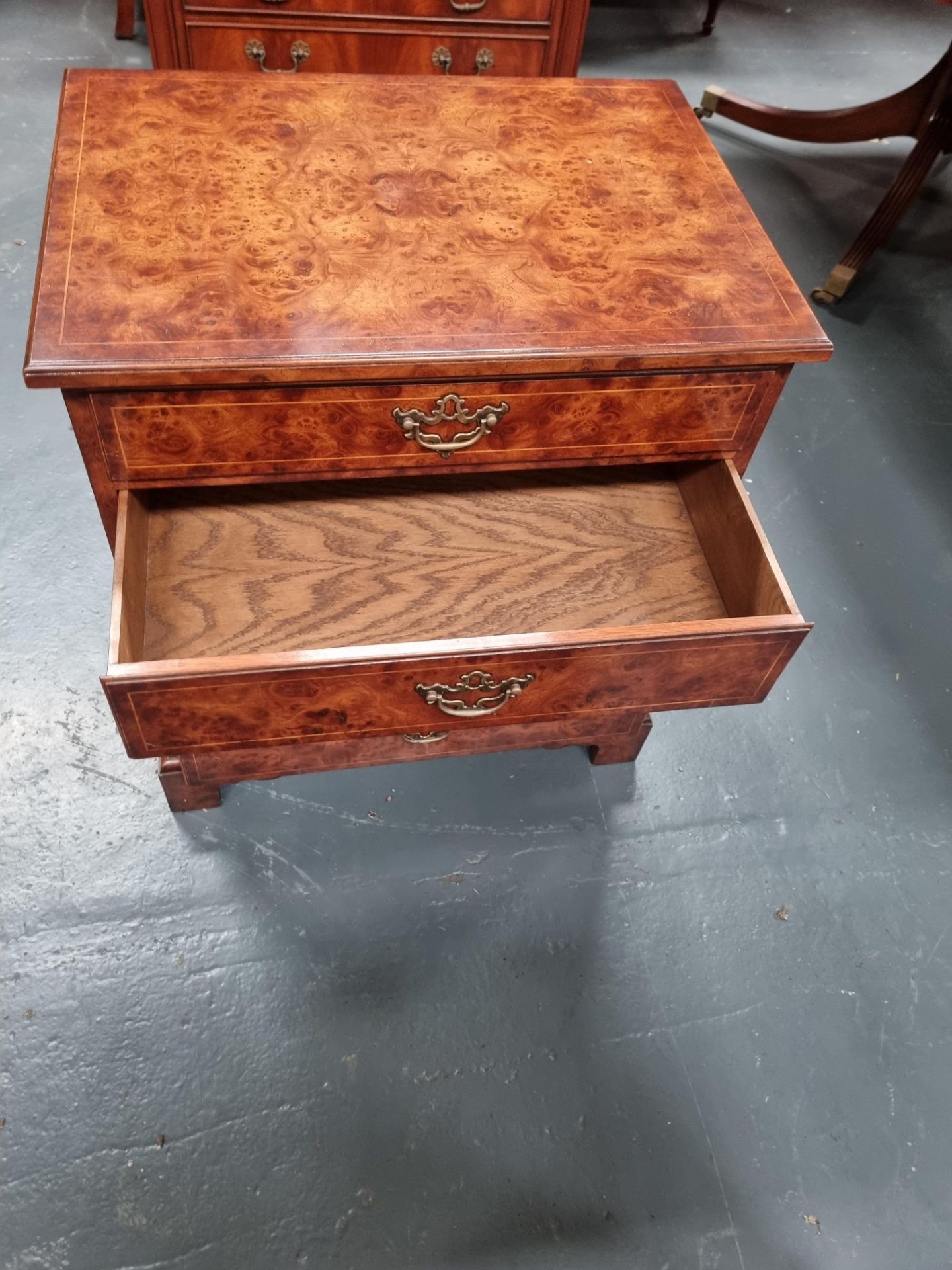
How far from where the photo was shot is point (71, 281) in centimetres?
95

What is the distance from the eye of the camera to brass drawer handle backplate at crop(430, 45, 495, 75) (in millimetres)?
1580

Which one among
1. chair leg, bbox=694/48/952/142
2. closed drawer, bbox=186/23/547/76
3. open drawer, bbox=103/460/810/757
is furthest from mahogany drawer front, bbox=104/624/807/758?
chair leg, bbox=694/48/952/142

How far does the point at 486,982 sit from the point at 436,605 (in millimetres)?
476

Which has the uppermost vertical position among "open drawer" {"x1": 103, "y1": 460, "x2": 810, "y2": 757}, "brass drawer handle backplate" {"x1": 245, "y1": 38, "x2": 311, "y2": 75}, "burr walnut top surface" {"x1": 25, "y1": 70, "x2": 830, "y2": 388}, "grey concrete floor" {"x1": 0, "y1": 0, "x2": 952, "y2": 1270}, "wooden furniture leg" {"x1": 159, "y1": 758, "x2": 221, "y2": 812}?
"burr walnut top surface" {"x1": 25, "y1": 70, "x2": 830, "y2": 388}

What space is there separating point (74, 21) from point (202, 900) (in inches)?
92.2

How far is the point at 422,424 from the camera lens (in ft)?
3.33

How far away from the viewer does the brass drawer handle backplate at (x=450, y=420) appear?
997 mm

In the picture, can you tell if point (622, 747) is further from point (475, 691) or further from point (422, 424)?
point (422, 424)

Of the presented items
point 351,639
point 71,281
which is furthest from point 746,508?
point 71,281

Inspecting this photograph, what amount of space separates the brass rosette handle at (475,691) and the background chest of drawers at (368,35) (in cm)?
117

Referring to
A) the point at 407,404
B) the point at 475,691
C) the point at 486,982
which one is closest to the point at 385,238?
the point at 407,404

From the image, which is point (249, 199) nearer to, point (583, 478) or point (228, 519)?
point (228, 519)

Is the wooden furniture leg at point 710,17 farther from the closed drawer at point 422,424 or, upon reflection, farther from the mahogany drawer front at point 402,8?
the closed drawer at point 422,424

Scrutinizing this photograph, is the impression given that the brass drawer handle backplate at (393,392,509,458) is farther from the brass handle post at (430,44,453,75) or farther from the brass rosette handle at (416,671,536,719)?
the brass handle post at (430,44,453,75)
